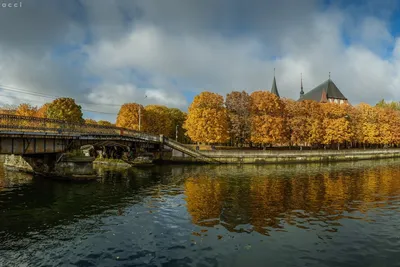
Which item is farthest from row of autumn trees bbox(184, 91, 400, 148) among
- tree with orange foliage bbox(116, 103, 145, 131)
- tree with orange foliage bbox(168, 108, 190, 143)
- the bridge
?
tree with orange foliage bbox(168, 108, 190, 143)

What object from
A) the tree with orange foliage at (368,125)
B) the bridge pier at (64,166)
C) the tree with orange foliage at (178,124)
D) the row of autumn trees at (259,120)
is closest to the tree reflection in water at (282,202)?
the bridge pier at (64,166)

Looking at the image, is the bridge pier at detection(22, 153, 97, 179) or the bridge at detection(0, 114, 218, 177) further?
the bridge pier at detection(22, 153, 97, 179)

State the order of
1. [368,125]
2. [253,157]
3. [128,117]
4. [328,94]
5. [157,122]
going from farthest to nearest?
1. [328,94]
2. [157,122]
3. [368,125]
4. [128,117]
5. [253,157]

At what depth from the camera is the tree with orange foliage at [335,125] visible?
269 ft

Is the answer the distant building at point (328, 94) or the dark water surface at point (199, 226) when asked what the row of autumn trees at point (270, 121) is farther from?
the distant building at point (328, 94)

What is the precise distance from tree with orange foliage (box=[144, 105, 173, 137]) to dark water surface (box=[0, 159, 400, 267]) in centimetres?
6114

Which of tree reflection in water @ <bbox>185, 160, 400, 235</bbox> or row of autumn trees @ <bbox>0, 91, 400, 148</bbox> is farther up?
row of autumn trees @ <bbox>0, 91, 400, 148</bbox>

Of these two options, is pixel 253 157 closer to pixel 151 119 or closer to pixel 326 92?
pixel 151 119

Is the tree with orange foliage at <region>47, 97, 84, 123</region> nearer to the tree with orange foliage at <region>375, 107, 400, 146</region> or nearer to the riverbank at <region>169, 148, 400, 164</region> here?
the riverbank at <region>169, 148, 400, 164</region>

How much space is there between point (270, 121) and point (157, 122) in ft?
129

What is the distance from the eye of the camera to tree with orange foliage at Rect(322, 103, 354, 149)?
82.1 metres

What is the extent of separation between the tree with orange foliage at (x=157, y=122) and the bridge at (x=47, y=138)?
40.2 meters

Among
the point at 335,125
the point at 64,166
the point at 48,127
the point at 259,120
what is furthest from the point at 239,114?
the point at 48,127

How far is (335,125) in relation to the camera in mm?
82500
